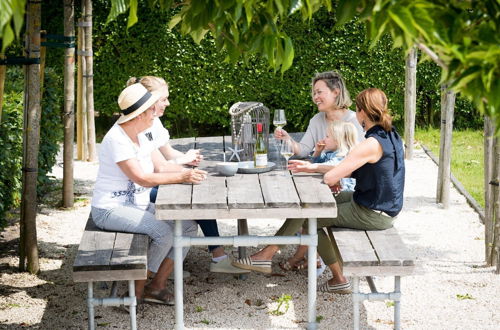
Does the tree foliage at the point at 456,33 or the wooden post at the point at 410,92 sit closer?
the tree foliage at the point at 456,33

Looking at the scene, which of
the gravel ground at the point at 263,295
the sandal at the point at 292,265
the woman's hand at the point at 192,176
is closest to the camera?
the woman's hand at the point at 192,176

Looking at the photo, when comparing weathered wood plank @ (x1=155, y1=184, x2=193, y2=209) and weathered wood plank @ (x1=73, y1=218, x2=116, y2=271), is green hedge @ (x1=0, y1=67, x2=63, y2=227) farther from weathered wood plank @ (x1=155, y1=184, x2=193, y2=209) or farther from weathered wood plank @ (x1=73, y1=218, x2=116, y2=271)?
weathered wood plank @ (x1=155, y1=184, x2=193, y2=209)

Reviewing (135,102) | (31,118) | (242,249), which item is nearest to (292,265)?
(242,249)

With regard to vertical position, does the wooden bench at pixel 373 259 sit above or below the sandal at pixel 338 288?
above

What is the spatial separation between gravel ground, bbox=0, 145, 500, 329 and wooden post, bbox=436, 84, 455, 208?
61cm

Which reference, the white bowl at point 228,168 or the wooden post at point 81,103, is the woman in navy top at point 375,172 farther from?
the wooden post at point 81,103

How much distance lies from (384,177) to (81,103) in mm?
5835

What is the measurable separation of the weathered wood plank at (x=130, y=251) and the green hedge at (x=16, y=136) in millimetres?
1509

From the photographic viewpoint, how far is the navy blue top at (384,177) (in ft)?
16.3

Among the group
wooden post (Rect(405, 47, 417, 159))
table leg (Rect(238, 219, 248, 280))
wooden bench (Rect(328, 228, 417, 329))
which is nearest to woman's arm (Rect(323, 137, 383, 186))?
wooden bench (Rect(328, 228, 417, 329))

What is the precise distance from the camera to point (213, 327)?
4840 millimetres

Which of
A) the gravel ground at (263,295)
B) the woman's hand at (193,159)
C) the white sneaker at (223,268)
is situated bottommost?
the gravel ground at (263,295)

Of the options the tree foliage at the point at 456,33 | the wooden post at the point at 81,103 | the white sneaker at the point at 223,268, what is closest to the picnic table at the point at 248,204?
the white sneaker at the point at 223,268

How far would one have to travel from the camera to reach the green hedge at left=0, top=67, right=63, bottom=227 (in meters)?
6.09
